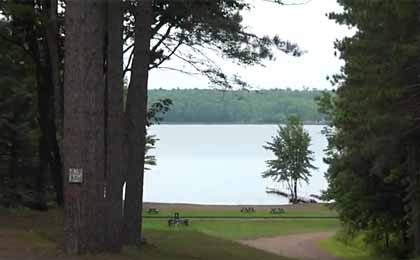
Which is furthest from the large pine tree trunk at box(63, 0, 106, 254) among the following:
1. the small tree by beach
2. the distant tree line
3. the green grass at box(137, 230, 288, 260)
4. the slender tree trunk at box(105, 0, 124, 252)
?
the small tree by beach

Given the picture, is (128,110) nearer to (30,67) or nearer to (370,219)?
(30,67)

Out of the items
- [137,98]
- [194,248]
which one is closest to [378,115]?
[194,248]

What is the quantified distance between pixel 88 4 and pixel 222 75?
7912mm

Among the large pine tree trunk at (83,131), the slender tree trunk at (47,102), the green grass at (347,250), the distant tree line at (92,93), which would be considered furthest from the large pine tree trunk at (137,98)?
the green grass at (347,250)

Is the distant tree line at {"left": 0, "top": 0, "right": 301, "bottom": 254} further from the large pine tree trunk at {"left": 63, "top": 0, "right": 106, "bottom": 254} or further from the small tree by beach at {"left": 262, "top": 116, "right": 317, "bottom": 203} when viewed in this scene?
the small tree by beach at {"left": 262, "top": 116, "right": 317, "bottom": 203}

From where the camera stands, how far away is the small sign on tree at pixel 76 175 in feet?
30.2

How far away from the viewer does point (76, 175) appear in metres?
9.20

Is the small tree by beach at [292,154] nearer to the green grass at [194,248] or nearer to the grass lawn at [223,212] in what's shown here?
the grass lawn at [223,212]

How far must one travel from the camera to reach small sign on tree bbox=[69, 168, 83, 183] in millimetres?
9203

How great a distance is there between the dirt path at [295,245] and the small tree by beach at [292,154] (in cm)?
3323

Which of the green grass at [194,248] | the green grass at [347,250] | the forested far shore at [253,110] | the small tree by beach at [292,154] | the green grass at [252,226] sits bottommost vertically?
the green grass at [347,250]

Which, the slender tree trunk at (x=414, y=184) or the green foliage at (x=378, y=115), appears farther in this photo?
the slender tree trunk at (x=414, y=184)

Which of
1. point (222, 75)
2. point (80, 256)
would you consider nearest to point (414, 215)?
point (222, 75)

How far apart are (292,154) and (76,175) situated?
61104 mm
